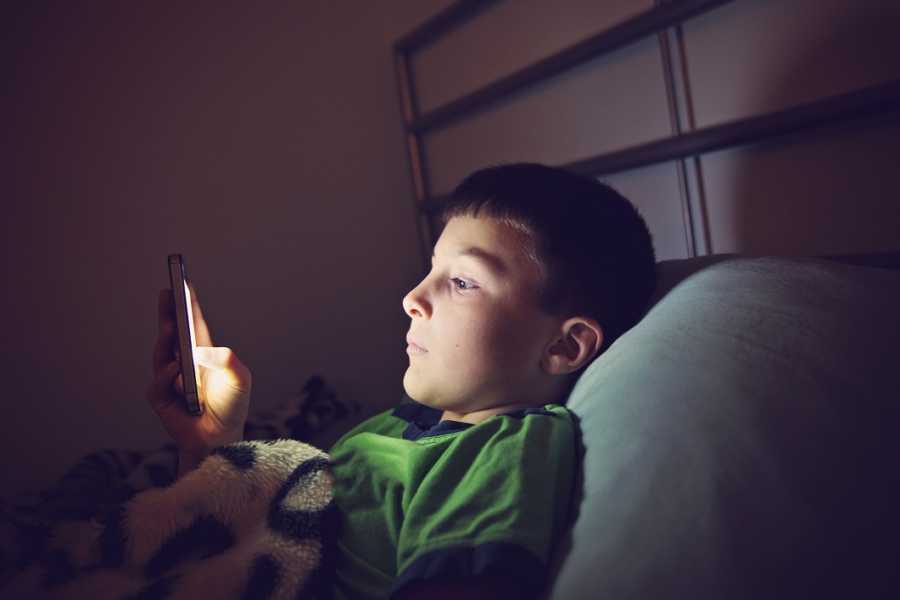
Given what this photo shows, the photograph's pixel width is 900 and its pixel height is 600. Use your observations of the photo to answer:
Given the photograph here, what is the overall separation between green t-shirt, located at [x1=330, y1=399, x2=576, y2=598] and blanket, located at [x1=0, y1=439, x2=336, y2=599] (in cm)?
4

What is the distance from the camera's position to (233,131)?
1827mm

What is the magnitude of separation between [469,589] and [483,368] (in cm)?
34

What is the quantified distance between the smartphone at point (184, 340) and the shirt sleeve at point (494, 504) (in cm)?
Result: 34

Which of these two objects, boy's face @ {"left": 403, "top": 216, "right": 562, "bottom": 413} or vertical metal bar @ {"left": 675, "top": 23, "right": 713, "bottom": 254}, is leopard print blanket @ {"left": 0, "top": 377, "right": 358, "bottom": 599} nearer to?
boy's face @ {"left": 403, "top": 216, "right": 562, "bottom": 413}

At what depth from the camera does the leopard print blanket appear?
663 millimetres

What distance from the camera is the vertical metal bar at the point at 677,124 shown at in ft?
4.11

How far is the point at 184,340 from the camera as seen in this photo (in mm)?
824

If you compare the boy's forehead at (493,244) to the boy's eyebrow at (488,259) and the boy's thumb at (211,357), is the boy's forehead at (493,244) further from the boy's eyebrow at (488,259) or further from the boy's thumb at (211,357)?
the boy's thumb at (211,357)

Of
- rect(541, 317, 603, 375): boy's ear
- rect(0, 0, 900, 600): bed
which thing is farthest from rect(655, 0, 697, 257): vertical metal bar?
rect(541, 317, 603, 375): boy's ear

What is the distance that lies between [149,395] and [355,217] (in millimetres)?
1195

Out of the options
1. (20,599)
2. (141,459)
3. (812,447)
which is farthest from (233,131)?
(812,447)

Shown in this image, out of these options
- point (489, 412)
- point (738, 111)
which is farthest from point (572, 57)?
point (489, 412)

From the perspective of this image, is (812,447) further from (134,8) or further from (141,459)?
(134,8)

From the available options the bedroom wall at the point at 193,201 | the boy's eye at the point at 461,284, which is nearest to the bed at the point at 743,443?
the boy's eye at the point at 461,284
